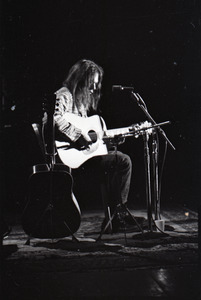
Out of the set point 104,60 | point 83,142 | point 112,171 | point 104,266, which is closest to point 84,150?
point 83,142

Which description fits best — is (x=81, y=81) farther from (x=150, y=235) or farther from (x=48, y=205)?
(x=150, y=235)

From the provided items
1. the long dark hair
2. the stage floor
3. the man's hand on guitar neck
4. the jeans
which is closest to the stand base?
the stage floor

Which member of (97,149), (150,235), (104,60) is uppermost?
(104,60)

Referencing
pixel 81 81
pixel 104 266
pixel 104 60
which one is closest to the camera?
pixel 104 266

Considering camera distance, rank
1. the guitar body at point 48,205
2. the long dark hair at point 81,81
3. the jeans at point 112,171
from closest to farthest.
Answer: the guitar body at point 48,205
the jeans at point 112,171
the long dark hair at point 81,81

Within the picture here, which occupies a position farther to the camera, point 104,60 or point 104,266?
point 104,60

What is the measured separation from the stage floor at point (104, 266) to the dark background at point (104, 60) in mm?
1668

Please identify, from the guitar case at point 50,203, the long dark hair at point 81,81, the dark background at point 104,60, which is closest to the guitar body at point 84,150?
the long dark hair at point 81,81

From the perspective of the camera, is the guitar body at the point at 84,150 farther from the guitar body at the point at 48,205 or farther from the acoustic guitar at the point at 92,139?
the guitar body at the point at 48,205

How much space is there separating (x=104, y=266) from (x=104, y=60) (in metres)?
3.34

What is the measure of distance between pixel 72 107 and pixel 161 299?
2138 millimetres

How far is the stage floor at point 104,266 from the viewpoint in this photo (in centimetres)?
184

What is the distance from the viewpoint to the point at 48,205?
9.24 feet

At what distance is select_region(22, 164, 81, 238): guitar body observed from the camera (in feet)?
9.21
